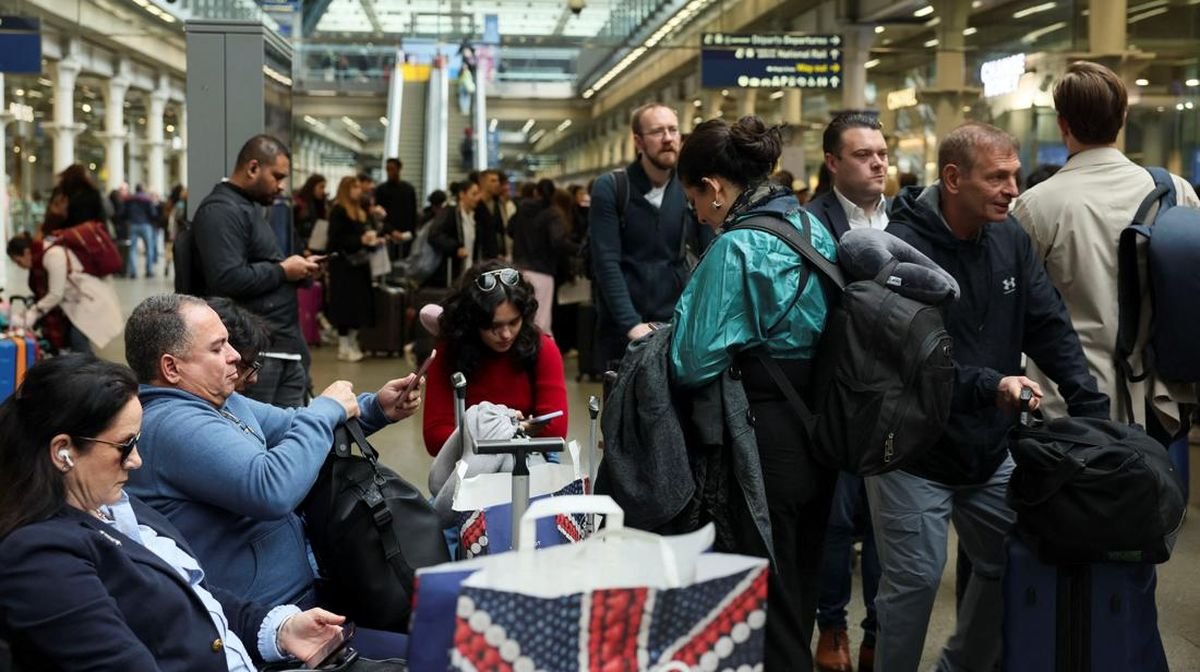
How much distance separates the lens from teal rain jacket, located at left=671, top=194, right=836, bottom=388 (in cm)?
318

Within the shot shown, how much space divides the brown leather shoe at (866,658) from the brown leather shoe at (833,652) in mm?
36

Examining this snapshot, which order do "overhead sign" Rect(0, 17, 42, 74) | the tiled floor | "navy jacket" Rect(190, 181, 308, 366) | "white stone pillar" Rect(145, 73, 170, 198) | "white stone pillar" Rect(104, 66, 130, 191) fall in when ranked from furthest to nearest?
1. "white stone pillar" Rect(104, 66, 130, 191)
2. "white stone pillar" Rect(145, 73, 170, 198)
3. "overhead sign" Rect(0, 17, 42, 74)
4. "navy jacket" Rect(190, 181, 308, 366)
5. the tiled floor

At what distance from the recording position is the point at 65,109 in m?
15.6

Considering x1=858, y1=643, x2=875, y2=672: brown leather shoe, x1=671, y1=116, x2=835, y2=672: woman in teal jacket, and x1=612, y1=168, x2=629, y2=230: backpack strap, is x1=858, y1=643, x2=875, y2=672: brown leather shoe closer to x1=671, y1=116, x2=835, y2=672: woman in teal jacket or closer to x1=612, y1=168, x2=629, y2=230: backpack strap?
x1=671, y1=116, x2=835, y2=672: woman in teal jacket

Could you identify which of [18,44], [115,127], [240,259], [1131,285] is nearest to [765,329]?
[1131,285]

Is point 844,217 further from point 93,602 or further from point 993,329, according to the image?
point 93,602

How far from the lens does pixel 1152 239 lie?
3.96m

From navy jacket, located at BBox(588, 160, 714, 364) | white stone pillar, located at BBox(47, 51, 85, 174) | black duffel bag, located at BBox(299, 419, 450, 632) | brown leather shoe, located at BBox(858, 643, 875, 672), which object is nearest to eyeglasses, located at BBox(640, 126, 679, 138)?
navy jacket, located at BBox(588, 160, 714, 364)

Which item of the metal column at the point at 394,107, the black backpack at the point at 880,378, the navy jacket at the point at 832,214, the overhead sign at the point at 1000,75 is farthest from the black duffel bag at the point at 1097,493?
the metal column at the point at 394,107

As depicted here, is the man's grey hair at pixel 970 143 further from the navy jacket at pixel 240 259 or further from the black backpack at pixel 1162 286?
the navy jacket at pixel 240 259

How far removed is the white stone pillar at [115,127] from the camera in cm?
1627

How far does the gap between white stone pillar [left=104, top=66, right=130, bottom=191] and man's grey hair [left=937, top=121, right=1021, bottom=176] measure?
12923mm

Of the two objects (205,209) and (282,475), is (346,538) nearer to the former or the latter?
(282,475)

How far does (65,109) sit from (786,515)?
14122mm
